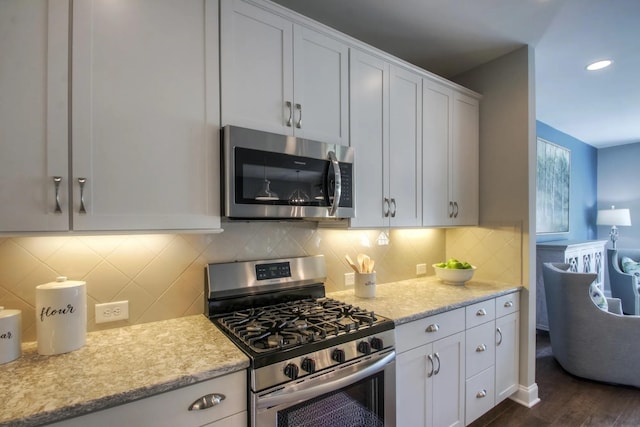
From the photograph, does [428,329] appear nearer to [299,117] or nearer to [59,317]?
[299,117]

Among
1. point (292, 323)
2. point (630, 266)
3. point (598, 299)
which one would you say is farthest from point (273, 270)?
point (630, 266)

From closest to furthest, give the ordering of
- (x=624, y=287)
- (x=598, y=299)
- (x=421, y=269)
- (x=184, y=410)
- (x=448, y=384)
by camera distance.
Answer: (x=184, y=410)
(x=448, y=384)
(x=421, y=269)
(x=598, y=299)
(x=624, y=287)

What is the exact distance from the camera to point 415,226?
7.45 feet

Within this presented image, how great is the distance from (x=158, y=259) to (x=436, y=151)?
78.2 inches

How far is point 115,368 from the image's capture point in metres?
1.10

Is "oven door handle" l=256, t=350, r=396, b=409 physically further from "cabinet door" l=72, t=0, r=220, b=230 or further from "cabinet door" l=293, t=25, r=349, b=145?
"cabinet door" l=293, t=25, r=349, b=145

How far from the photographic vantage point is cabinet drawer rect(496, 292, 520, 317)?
2285 millimetres

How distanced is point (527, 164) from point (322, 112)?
1695 mm

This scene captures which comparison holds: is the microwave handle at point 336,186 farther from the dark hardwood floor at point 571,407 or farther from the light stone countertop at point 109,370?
the dark hardwood floor at point 571,407

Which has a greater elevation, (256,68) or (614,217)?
(256,68)

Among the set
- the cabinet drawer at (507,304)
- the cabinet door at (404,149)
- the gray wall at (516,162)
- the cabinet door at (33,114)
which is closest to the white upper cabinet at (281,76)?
the cabinet door at (404,149)

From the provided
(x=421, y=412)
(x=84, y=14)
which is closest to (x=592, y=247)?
(x=421, y=412)

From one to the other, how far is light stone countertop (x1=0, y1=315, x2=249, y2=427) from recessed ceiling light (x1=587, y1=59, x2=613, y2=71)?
3.57 meters

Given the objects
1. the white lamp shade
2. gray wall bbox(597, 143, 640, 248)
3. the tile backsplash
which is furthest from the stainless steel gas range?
gray wall bbox(597, 143, 640, 248)
